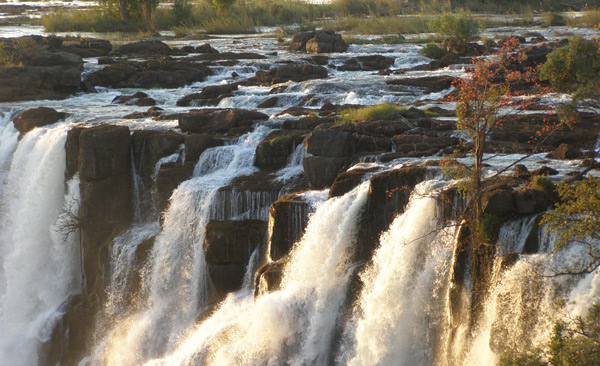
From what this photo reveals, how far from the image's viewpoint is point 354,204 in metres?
15.6

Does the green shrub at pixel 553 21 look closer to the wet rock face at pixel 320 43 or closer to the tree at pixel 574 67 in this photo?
the wet rock face at pixel 320 43

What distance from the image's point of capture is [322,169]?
18.2 meters

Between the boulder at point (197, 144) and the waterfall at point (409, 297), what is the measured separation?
27.3 feet

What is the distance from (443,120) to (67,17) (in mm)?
50177

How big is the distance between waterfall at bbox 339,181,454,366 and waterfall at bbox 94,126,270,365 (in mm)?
6150

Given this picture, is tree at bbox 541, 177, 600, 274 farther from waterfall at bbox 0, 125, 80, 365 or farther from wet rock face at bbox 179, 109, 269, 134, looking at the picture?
waterfall at bbox 0, 125, 80, 365

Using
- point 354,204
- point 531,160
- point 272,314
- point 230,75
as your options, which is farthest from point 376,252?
point 230,75

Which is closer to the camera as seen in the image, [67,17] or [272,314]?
[272,314]

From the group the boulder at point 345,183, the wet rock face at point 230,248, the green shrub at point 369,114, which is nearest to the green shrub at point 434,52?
the green shrub at point 369,114

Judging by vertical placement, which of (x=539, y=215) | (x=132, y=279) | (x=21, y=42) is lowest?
(x=132, y=279)

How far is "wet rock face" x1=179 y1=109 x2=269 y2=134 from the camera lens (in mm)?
22828

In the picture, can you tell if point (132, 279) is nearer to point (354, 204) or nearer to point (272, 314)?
point (272, 314)

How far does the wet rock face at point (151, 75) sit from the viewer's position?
35.3 m

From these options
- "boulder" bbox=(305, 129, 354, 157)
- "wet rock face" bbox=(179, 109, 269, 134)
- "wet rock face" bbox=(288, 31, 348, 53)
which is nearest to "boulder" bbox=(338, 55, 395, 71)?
"wet rock face" bbox=(288, 31, 348, 53)
